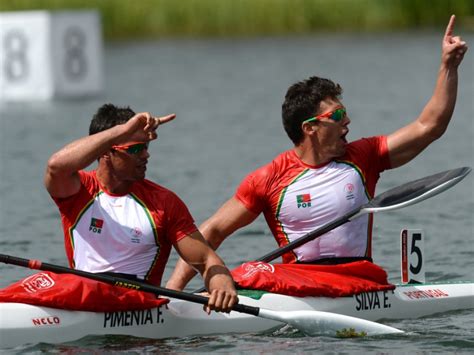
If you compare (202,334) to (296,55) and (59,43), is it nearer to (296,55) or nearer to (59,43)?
(59,43)

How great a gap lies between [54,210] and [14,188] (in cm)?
179

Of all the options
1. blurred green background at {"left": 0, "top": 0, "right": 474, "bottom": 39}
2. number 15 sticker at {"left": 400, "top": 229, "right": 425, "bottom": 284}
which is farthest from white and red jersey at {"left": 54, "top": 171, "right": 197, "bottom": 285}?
blurred green background at {"left": 0, "top": 0, "right": 474, "bottom": 39}

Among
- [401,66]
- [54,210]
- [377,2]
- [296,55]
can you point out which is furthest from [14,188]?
[377,2]

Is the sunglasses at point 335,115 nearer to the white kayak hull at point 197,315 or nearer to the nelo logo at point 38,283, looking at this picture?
the white kayak hull at point 197,315

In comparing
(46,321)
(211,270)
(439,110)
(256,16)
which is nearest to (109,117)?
(211,270)

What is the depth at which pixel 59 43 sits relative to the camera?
23.1 meters

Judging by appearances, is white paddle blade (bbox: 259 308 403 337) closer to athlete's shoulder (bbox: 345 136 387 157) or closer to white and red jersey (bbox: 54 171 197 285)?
white and red jersey (bbox: 54 171 197 285)

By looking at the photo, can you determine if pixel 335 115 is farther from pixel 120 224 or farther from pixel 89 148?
pixel 89 148

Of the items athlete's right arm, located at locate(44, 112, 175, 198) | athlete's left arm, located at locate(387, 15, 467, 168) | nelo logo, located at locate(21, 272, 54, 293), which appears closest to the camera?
athlete's right arm, located at locate(44, 112, 175, 198)

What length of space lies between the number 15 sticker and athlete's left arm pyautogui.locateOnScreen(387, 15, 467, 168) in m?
0.67

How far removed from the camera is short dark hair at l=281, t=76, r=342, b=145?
28.1 ft

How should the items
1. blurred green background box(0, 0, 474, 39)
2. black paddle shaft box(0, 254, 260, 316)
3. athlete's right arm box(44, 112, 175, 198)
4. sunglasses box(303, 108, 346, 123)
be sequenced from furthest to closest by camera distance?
blurred green background box(0, 0, 474, 39), sunglasses box(303, 108, 346, 123), black paddle shaft box(0, 254, 260, 316), athlete's right arm box(44, 112, 175, 198)

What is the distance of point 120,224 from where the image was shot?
7.75 m

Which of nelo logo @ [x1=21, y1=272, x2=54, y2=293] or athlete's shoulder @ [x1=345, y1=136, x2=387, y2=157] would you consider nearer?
nelo logo @ [x1=21, y1=272, x2=54, y2=293]
